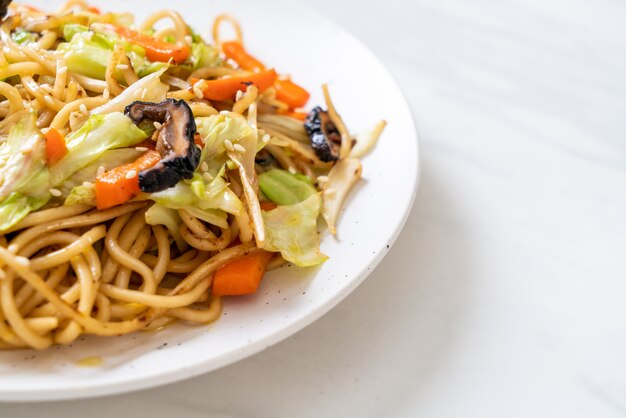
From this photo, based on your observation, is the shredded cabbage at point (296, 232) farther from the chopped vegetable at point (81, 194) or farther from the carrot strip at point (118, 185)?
the chopped vegetable at point (81, 194)

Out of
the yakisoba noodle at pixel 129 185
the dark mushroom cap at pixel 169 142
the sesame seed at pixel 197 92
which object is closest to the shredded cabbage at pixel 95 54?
the yakisoba noodle at pixel 129 185

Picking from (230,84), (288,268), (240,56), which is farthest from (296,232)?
(240,56)

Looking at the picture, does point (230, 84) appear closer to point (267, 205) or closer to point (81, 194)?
point (267, 205)

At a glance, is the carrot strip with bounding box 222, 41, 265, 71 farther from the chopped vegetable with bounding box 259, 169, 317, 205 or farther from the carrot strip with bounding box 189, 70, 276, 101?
the chopped vegetable with bounding box 259, 169, 317, 205

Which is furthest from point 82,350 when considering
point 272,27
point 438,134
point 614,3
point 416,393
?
Answer: point 614,3

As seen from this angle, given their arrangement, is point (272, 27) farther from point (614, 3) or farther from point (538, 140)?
point (614, 3)

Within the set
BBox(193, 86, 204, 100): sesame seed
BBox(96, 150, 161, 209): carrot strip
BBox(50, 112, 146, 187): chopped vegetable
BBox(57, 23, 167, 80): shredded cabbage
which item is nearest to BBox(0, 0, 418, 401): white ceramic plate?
BBox(96, 150, 161, 209): carrot strip
